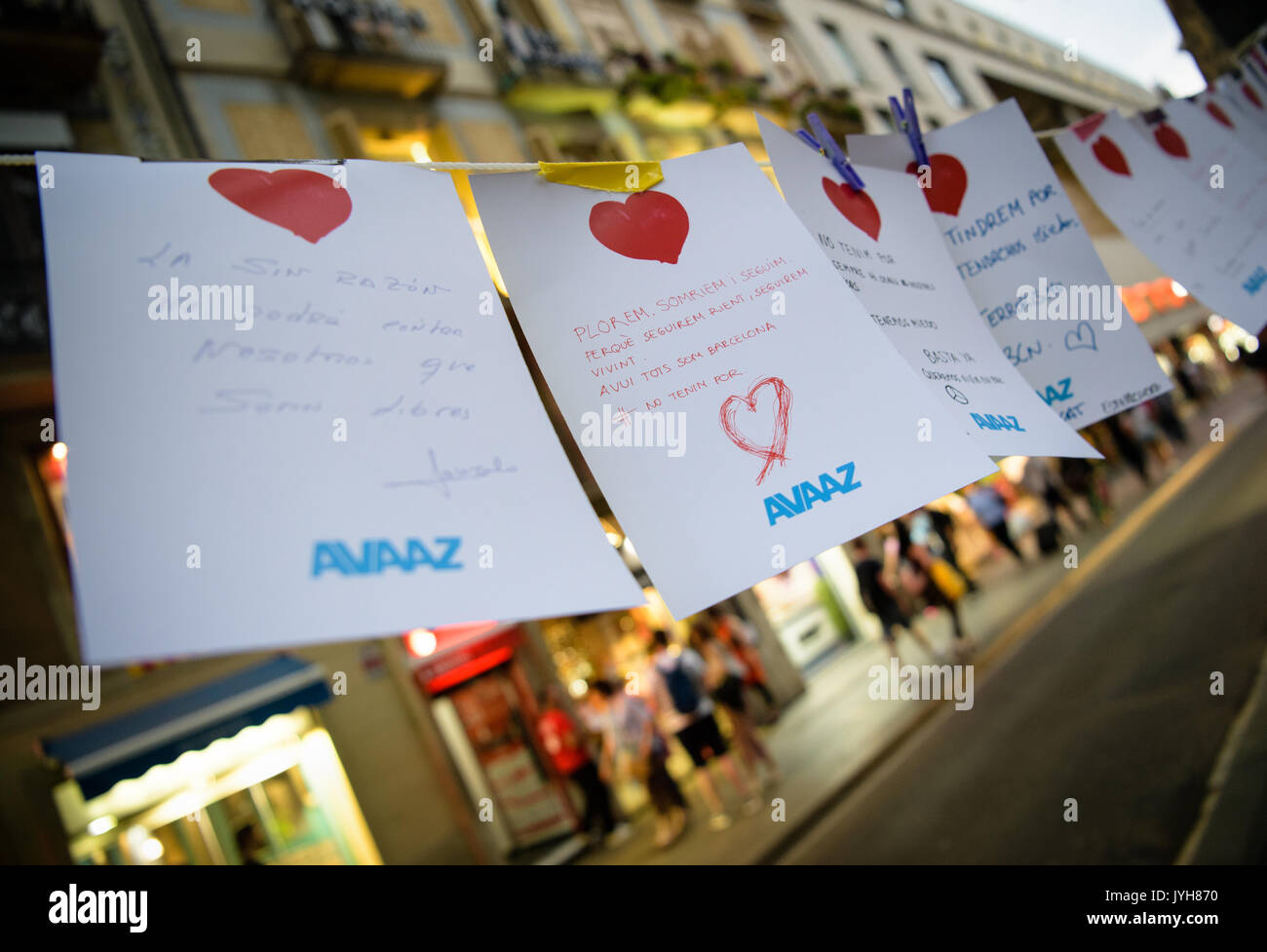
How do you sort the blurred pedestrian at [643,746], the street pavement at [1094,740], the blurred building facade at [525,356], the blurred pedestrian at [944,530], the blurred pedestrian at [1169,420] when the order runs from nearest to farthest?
1. the street pavement at [1094,740]
2. the blurred building facade at [525,356]
3. the blurred pedestrian at [643,746]
4. the blurred pedestrian at [944,530]
5. the blurred pedestrian at [1169,420]

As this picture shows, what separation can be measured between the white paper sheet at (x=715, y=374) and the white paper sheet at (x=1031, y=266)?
838 mm

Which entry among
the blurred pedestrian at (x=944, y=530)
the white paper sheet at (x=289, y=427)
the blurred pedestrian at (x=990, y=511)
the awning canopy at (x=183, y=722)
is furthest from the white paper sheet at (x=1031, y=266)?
the blurred pedestrian at (x=990, y=511)

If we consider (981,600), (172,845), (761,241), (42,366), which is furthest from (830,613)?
(761,241)

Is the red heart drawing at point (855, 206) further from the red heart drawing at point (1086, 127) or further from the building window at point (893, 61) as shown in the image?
the building window at point (893, 61)

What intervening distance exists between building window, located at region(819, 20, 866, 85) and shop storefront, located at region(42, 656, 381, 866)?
71.8 feet

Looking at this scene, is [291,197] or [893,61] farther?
[893,61]

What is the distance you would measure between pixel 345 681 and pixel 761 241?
→ 753 cm

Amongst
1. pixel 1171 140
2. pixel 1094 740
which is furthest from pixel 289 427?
pixel 1094 740

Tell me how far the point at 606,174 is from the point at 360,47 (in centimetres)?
1120

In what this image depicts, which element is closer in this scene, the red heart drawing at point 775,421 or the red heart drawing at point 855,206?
the red heart drawing at point 775,421

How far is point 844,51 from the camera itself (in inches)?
874
